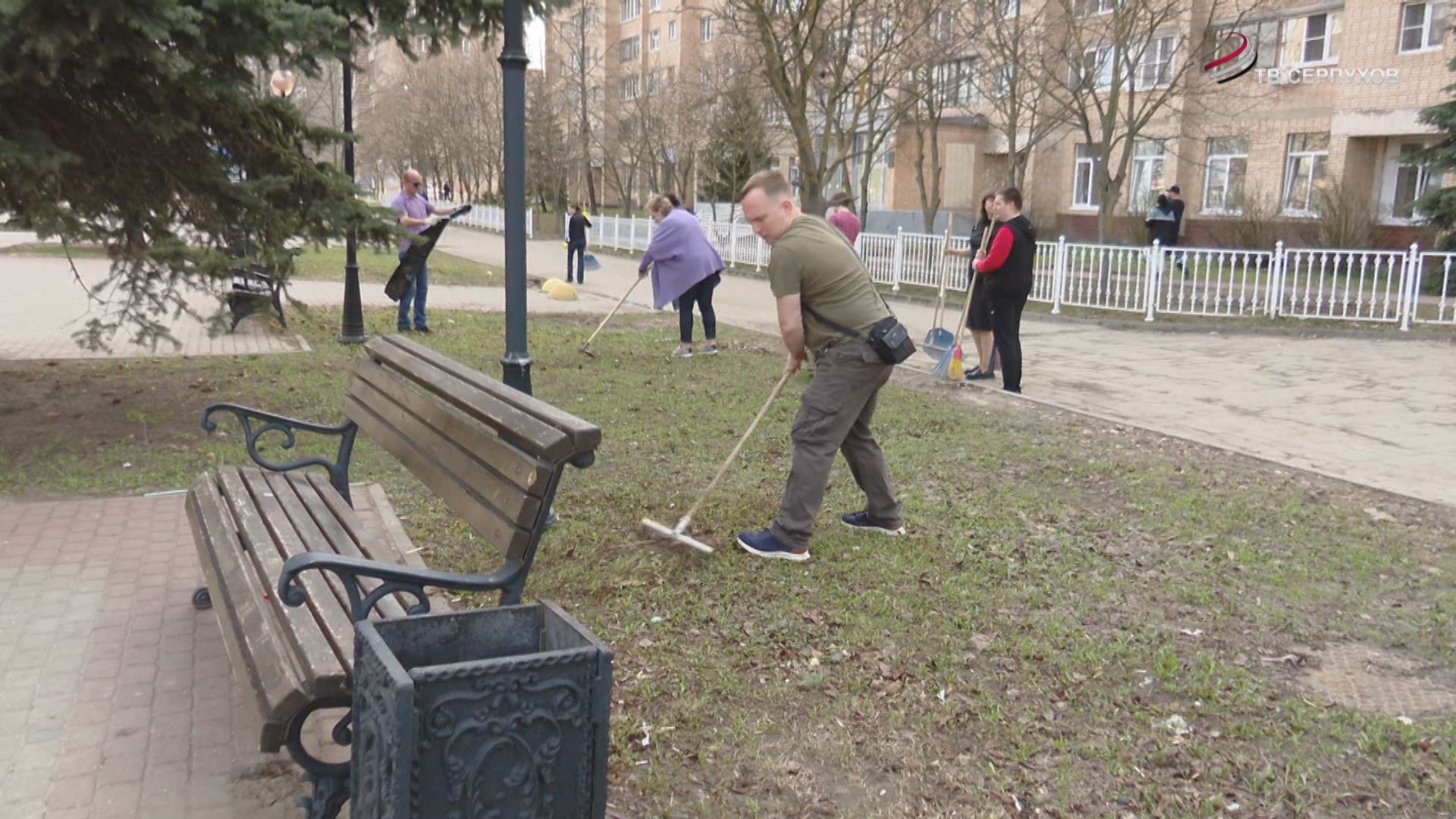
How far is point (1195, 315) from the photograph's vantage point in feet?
52.6

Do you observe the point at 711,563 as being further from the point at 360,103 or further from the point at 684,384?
the point at 360,103

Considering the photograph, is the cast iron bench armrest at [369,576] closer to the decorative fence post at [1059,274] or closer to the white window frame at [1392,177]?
the decorative fence post at [1059,274]

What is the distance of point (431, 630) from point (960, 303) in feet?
53.5

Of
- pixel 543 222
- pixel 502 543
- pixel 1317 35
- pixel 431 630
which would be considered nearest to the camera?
pixel 431 630

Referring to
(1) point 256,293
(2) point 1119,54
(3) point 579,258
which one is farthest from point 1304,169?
(1) point 256,293

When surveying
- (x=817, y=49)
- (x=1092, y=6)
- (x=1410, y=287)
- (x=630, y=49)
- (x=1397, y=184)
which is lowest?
(x=1410, y=287)

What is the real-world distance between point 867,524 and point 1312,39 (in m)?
28.7

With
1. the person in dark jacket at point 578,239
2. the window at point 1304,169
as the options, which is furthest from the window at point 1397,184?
the person in dark jacket at point 578,239

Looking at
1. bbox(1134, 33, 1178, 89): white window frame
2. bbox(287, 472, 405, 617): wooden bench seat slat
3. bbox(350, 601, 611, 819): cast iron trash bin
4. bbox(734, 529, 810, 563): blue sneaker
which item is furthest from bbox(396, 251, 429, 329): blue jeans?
bbox(1134, 33, 1178, 89): white window frame

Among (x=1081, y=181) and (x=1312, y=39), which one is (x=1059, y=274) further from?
(x=1081, y=181)

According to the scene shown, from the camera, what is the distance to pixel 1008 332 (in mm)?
9945

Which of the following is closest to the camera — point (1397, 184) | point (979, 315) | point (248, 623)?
point (248, 623)

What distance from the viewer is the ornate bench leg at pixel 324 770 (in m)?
2.78

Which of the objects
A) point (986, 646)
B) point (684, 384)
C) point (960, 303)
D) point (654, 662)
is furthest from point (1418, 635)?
point (960, 303)
